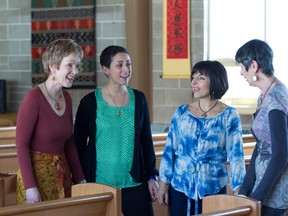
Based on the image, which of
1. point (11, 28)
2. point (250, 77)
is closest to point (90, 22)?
point (11, 28)

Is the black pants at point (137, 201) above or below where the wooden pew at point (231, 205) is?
below

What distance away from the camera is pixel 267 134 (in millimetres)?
2494

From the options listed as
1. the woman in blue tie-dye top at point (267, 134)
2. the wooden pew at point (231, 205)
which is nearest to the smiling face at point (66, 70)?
the woman in blue tie-dye top at point (267, 134)

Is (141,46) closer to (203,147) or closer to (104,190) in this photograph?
(203,147)

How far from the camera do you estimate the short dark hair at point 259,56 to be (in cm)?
253

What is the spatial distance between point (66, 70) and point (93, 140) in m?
0.38

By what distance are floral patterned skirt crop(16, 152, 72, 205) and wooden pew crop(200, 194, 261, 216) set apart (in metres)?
0.75

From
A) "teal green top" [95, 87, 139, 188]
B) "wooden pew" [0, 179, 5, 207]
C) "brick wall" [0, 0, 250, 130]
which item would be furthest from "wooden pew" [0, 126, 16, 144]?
"brick wall" [0, 0, 250, 130]

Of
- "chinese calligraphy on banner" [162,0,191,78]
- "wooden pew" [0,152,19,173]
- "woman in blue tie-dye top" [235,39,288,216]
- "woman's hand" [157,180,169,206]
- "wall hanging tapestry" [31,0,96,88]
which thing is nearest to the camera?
"woman in blue tie-dye top" [235,39,288,216]

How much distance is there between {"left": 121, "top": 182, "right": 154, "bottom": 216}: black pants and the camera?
3088 millimetres

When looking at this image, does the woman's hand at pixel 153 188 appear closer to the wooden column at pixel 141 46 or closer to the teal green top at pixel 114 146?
the teal green top at pixel 114 146

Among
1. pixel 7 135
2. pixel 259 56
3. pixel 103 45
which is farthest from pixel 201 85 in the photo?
pixel 103 45

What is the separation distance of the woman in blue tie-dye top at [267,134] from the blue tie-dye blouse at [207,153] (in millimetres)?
226

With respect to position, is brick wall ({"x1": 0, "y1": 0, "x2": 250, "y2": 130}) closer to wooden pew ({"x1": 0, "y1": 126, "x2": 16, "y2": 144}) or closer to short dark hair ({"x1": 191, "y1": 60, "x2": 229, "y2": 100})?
wooden pew ({"x1": 0, "y1": 126, "x2": 16, "y2": 144})
